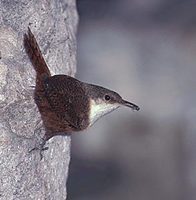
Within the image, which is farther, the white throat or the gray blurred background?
the gray blurred background

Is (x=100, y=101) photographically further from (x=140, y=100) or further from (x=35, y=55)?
(x=140, y=100)

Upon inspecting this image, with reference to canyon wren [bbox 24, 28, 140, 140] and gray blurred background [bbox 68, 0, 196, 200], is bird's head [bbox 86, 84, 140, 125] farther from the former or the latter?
gray blurred background [bbox 68, 0, 196, 200]

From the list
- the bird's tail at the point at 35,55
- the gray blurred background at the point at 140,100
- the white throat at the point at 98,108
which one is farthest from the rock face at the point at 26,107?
the gray blurred background at the point at 140,100

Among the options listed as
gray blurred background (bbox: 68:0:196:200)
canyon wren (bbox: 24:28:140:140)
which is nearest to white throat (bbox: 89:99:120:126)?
canyon wren (bbox: 24:28:140:140)

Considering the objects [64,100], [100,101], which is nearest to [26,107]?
[64,100]

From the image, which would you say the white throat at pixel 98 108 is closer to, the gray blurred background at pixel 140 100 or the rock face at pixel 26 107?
the rock face at pixel 26 107

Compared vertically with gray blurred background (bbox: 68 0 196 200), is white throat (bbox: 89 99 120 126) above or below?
below
